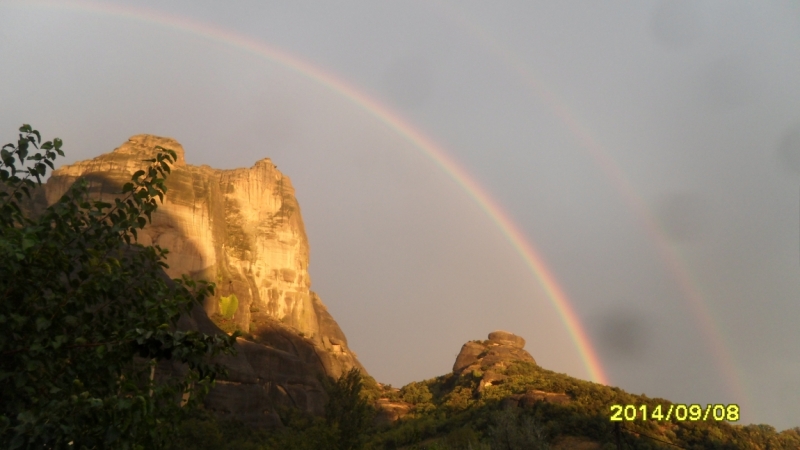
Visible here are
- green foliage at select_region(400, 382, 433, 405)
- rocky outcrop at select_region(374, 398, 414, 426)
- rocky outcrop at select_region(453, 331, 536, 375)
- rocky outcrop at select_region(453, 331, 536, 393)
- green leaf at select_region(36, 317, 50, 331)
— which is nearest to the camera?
green leaf at select_region(36, 317, 50, 331)

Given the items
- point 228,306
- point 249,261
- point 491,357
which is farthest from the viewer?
point 249,261

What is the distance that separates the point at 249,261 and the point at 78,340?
11815 cm

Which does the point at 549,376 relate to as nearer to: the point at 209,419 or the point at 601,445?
the point at 601,445

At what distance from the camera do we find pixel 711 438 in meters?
54.0

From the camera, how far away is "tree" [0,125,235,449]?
6.65 meters

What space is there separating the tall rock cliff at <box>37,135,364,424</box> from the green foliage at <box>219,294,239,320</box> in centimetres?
87

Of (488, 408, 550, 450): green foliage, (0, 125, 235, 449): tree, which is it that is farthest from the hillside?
(0, 125, 235, 449): tree

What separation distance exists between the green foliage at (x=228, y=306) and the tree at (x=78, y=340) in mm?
89293

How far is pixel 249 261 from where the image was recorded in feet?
402
